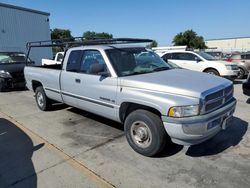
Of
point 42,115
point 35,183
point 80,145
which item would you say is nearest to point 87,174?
point 35,183

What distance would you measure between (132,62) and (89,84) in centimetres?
98

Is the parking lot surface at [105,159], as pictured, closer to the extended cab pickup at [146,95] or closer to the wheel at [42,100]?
the extended cab pickup at [146,95]

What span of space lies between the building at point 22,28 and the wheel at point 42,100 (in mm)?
18982

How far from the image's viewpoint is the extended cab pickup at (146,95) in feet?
10.8

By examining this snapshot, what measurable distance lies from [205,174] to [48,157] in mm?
2549

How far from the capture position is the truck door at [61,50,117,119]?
14.2ft

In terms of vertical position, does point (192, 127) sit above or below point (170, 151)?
above

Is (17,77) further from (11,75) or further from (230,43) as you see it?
(230,43)

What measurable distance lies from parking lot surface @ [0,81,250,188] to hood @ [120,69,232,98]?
3.77 feet

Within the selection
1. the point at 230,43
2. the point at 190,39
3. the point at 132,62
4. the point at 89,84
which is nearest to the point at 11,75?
the point at 89,84

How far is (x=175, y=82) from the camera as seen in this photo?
366 cm

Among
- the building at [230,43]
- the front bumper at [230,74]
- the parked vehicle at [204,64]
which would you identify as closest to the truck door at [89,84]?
the parked vehicle at [204,64]

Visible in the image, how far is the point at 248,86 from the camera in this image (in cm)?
643

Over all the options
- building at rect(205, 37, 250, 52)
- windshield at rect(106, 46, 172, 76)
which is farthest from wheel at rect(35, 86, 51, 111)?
building at rect(205, 37, 250, 52)
